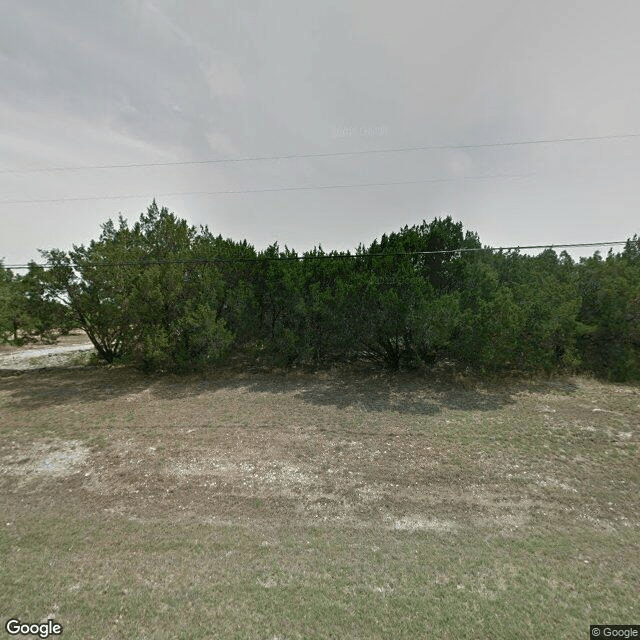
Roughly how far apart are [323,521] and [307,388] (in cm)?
589

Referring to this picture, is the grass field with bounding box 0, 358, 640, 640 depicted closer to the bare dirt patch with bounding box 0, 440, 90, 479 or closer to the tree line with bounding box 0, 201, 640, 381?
the bare dirt patch with bounding box 0, 440, 90, 479

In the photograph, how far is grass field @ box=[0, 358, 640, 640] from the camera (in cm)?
234

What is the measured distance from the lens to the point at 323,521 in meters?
3.50

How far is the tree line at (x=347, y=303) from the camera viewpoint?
9.28 m

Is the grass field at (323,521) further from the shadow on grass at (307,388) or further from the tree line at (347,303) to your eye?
the tree line at (347,303)

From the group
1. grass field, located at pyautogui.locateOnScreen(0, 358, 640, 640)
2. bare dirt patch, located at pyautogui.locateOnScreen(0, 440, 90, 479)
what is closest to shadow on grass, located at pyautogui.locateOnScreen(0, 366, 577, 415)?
grass field, located at pyautogui.locateOnScreen(0, 358, 640, 640)

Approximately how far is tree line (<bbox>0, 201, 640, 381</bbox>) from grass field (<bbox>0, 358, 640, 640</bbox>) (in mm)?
2910

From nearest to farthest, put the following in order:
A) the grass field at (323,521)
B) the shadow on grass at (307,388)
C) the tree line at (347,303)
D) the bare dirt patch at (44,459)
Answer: the grass field at (323,521)
the bare dirt patch at (44,459)
the shadow on grass at (307,388)
the tree line at (347,303)

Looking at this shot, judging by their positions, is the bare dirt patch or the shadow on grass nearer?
the bare dirt patch

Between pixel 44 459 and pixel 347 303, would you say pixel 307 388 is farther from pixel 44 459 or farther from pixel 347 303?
pixel 44 459

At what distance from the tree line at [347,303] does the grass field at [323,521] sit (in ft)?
9.55

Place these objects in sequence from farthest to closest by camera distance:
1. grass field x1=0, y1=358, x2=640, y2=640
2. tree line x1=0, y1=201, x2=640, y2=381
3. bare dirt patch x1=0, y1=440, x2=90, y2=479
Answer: tree line x1=0, y1=201, x2=640, y2=381 → bare dirt patch x1=0, y1=440, x2=90, y2=479 → grass field x1=0, y1=358, x2=640, y2=640

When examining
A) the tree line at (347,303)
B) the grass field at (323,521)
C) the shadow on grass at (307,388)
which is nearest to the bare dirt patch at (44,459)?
the grass field at (323,521)

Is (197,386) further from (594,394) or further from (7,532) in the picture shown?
(594,394)
